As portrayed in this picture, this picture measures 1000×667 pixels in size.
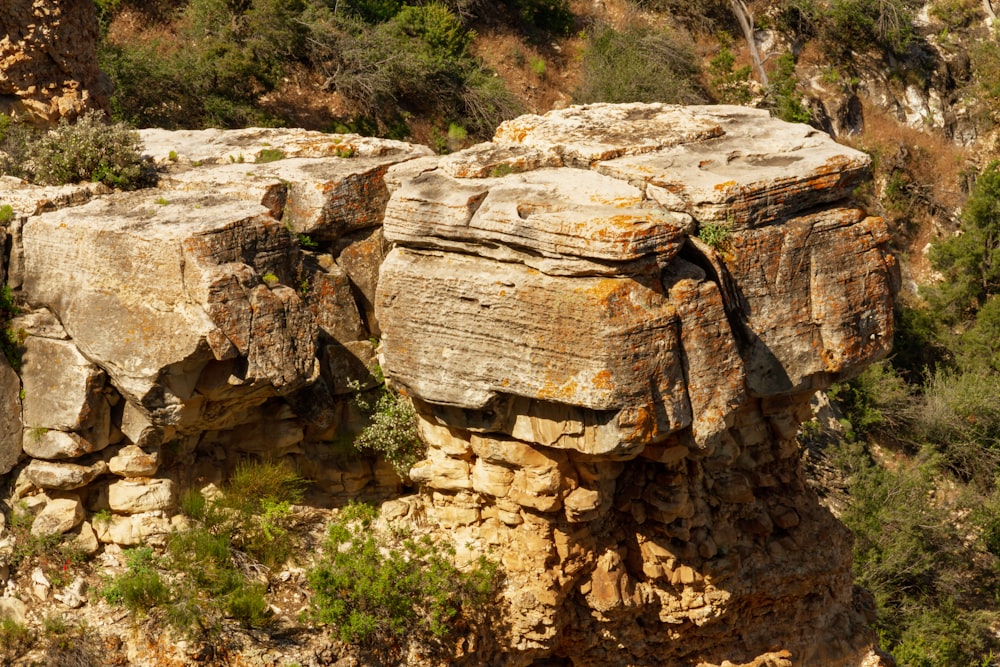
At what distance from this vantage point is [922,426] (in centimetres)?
2195

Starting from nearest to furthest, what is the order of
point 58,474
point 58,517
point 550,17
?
point 58,474, point 58,517, point 550,17

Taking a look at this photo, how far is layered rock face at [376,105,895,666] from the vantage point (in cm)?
883

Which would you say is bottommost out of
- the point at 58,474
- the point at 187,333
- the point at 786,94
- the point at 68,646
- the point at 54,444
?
the point at 786,94

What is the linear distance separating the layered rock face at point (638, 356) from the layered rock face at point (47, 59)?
5.61 meters

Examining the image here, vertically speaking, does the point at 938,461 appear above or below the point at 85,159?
below

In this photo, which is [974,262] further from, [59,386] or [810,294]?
[59,386]

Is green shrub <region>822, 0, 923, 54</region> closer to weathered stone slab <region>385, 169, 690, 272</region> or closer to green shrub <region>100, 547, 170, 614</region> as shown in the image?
weathered stone slab <region>385, 169, 690, 272</region>

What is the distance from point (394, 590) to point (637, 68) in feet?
67.0

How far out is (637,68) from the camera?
90.1ft

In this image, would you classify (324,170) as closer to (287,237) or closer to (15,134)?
(287,237)

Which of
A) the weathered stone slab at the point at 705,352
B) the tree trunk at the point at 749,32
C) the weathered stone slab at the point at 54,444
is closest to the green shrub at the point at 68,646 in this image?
the weathered stone slab at the point at 54,444

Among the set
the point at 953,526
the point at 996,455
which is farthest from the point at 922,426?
the point at 953,526

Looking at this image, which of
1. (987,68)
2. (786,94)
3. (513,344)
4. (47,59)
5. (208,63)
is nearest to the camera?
(513,344)

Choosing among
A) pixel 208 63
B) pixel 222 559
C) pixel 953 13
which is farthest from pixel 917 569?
pixel 953 13
